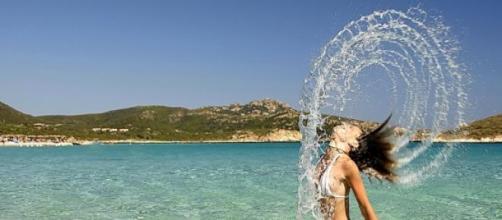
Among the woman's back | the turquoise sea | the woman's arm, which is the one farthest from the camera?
the turquoise sea

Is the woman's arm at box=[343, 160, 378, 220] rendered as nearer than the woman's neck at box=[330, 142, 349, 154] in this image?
Yes

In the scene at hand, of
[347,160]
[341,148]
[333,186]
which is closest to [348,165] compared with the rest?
[347,160]

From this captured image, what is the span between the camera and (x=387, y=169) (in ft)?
22.1

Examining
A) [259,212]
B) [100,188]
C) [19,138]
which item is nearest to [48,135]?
[19,138]

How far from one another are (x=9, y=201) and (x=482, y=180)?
24.3 m

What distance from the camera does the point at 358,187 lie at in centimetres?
639

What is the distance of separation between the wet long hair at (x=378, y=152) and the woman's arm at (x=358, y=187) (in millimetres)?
282

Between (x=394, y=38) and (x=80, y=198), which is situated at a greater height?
(x=394, y=38)

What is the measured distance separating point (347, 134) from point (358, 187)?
1.99 ft

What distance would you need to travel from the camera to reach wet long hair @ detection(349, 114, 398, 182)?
6.63 meters

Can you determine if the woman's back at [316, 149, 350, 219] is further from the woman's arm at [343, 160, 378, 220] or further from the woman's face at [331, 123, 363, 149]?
the woman's face at [331, 123, 363, 149]

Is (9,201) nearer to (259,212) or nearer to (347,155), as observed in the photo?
(259,212)

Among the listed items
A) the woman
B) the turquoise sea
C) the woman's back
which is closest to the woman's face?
the woman

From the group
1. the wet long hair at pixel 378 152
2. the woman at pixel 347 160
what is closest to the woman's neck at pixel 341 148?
the woman at pixel 347 160
